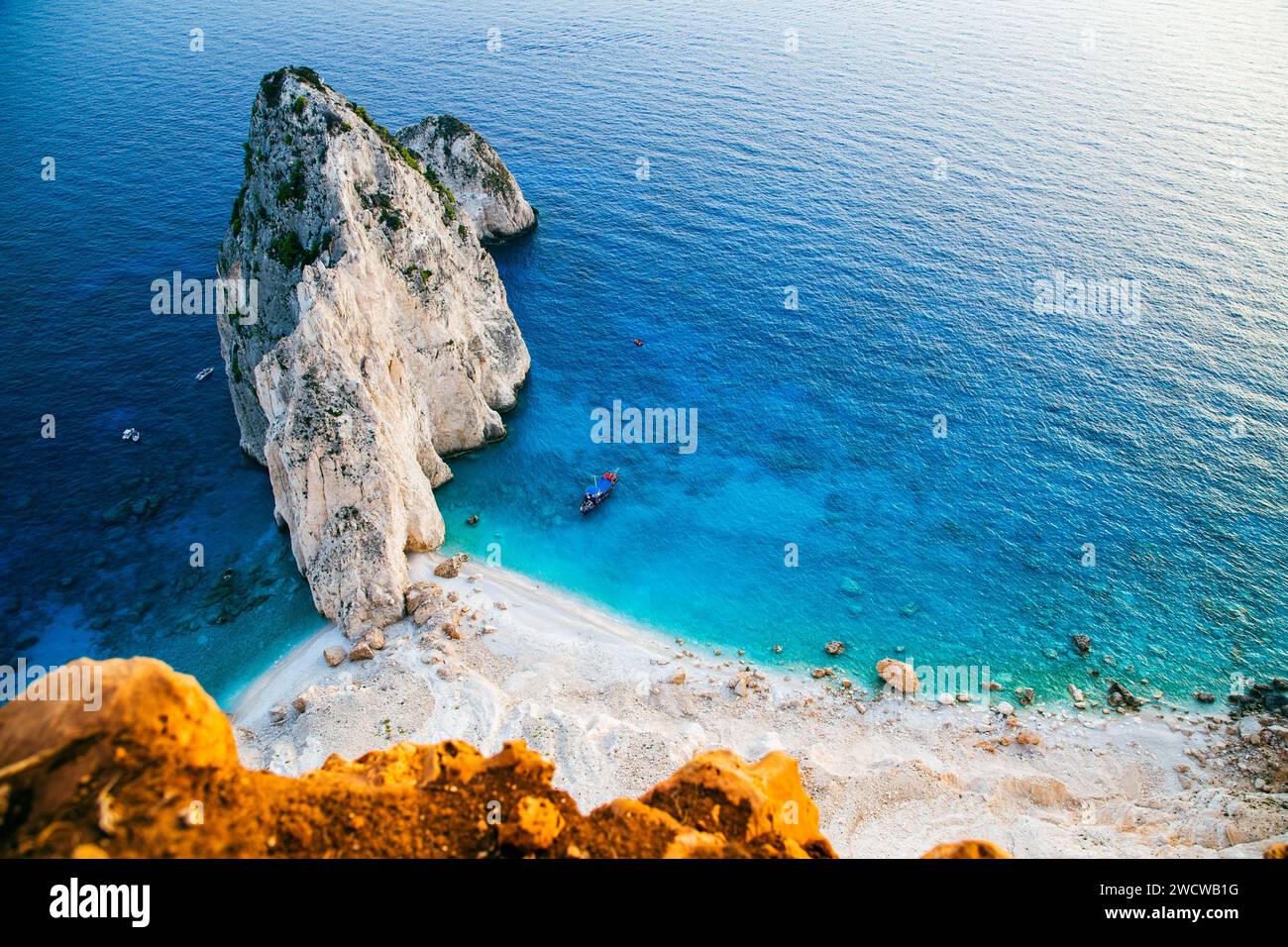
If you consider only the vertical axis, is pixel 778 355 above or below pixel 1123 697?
above

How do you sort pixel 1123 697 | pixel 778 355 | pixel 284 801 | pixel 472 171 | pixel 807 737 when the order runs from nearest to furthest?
pixel 284 801, pixel 807 737, pixel 1123 697, pixel 778 355, pixel 472 171

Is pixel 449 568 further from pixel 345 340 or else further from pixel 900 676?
pixel 900 676

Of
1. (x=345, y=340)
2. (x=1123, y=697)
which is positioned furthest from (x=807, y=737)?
(x=345, y=340)

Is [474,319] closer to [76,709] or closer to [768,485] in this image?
[768,485]

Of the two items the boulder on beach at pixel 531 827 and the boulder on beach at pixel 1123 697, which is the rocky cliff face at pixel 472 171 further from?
the boulder on beach at pixel 531 827

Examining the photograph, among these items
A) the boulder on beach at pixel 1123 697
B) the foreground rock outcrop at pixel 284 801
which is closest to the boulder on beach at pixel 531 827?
the foreground rock outcrop at pixel 284 801
